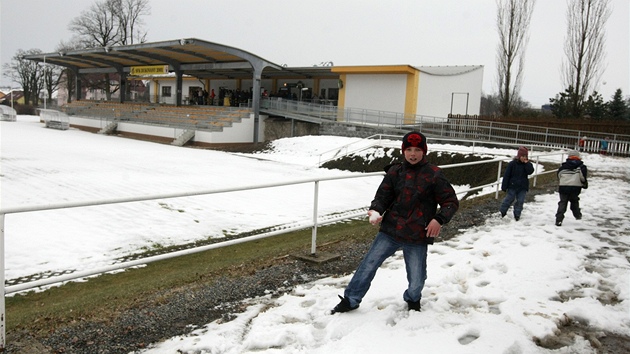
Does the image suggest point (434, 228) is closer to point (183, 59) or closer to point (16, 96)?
point (183, 59)

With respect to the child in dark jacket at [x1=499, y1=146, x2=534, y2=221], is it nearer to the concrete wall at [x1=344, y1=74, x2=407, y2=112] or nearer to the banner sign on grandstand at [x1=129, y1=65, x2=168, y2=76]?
the concrete wall at [x1=344, y1=74, x2=407, y2=112]

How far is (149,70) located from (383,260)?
154 ft

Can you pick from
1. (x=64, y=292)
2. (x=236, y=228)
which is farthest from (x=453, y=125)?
(x=64, y=292)

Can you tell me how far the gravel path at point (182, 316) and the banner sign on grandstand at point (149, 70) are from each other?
42.4 metres

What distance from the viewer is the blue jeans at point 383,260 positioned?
14.5 feet

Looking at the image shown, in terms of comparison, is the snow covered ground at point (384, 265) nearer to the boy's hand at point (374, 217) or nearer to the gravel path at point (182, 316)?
the gravel path at point (182, 316)

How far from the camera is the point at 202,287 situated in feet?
18.4

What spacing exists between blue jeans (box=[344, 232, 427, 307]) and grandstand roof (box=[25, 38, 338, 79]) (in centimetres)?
3371

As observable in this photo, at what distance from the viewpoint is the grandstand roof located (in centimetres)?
3788

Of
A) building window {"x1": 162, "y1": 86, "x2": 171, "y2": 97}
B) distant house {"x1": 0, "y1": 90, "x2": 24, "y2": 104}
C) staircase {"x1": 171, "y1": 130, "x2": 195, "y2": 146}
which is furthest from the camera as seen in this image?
distant house {"x1": 0, "y1": 90, "x2": 24, "y2": 104}

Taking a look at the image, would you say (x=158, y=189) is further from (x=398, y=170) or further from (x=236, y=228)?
(x=398, y=170)

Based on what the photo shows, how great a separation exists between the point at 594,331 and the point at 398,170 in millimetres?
2180

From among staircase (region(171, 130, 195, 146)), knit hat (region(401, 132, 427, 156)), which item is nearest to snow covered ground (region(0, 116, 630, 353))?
knit hat (region(401, 132, 427, 156))

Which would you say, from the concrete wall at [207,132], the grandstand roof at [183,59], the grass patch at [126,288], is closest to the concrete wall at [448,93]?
the grandstand roof at [183,59]
